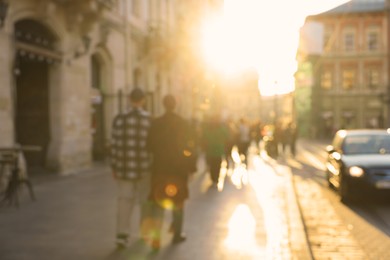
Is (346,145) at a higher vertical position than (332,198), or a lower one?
higher

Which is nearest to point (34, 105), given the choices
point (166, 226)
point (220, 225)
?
point (166, 226)

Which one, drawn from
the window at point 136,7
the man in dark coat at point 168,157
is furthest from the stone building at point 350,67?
the man in dark coat at point 168,157

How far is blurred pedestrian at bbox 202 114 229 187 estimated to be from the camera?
1238 centimetres

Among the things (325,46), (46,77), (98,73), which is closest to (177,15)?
(98,73)

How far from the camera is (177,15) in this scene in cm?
2769

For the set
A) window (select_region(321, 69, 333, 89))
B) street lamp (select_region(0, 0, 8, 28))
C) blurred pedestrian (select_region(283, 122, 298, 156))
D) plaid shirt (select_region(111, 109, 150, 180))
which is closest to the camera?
plaid shirt (select_region(111, 109, 150, 180))

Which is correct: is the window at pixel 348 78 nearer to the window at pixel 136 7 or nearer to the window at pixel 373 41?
the window at pixel 373 41

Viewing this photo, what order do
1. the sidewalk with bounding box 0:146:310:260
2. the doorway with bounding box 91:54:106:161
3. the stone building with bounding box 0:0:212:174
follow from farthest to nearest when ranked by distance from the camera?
the doorway with bounding box 91:54:106:161, the stone building with bounding box 0:0:212:174, the sidewalk with bounding box 0:146:310:260

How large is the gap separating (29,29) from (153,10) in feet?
34.5

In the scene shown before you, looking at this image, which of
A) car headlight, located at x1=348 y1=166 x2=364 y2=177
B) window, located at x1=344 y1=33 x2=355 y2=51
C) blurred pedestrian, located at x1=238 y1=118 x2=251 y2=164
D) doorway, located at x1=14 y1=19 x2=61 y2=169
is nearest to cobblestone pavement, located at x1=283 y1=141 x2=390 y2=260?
car headlight, located at x1=348 y1=166 x2=364 y2=177

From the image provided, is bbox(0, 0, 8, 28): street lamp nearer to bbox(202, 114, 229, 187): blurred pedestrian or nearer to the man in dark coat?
bbox(202, 114, 229, 187): blurred pedestrian

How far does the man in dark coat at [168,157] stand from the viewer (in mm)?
5996

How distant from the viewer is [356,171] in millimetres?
9516

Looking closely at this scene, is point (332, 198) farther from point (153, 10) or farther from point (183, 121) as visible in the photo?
point (153, 10)
